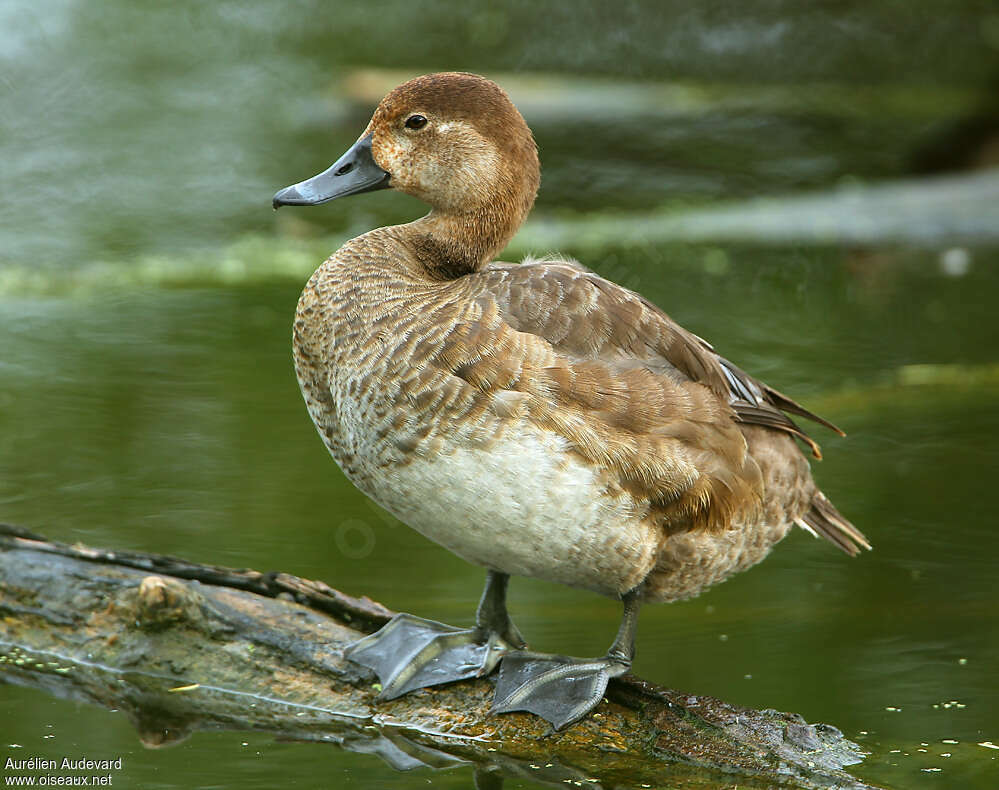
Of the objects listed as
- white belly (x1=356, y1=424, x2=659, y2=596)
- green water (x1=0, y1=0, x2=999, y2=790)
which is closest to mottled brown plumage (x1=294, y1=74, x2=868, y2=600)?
white belly (x1=356, y1=424, x2=659, y2=596)

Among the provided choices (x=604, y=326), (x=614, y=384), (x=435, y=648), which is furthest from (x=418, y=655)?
(x=604, y=326)

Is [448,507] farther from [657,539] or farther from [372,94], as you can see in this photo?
[372,94]

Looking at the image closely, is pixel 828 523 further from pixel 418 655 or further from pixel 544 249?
pixel 544 249

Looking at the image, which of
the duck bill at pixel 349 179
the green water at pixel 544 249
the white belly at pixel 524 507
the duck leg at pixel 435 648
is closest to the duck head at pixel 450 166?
the duck bill at pixel 349 179

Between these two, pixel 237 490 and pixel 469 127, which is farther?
pixel 237 490

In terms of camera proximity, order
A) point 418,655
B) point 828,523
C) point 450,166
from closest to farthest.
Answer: point 418,655
point 450,166
point 828,523

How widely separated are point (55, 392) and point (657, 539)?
355 cm

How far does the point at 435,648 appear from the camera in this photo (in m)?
3.65

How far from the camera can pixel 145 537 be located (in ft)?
15.8

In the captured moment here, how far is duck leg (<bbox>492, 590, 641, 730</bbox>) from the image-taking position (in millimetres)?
3445

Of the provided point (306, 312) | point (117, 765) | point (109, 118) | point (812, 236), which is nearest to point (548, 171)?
point (812, 236)

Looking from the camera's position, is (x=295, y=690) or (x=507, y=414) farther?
(x=295, y=690)

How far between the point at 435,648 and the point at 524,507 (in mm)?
567

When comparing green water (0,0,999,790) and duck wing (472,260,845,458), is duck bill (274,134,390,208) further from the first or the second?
green water (0,0,999,790)
